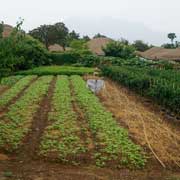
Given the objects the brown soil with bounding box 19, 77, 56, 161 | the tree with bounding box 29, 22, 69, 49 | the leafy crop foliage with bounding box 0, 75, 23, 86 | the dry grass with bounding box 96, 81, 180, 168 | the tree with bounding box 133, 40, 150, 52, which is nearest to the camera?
the brown soil with bounding box 19, 77, 56, 161

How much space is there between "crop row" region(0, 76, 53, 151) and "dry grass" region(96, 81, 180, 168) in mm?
2777

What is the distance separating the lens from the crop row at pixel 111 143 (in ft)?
30.8

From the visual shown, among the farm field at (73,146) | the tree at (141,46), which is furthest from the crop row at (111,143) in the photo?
the tree at (141,46)

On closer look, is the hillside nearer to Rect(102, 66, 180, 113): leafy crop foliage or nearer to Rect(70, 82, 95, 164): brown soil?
Rect(102, 66, 180, 113): leafy crop foliage

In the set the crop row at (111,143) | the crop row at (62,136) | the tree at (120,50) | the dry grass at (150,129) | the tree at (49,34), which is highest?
the tree at (49,34)

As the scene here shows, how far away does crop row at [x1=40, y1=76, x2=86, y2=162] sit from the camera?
32.1 ft

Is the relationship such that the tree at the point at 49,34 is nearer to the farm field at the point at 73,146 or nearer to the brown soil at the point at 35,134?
the brown soil at the point at 35,134

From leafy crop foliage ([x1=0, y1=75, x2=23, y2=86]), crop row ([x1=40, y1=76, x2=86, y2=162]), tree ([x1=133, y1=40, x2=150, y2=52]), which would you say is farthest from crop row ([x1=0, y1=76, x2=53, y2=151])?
tree ([x1=133, y1=40, x2=150, y2=52])

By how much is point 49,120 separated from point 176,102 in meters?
4.76

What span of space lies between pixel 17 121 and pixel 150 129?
3.82m

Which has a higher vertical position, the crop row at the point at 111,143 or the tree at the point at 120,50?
the tree at the point at 120,50

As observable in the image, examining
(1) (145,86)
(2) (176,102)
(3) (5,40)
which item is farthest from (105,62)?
(3) (5,40)

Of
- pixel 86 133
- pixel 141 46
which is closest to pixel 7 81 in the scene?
pixel 86 133

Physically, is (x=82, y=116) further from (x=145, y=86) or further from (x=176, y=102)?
(x=145, y=86)
